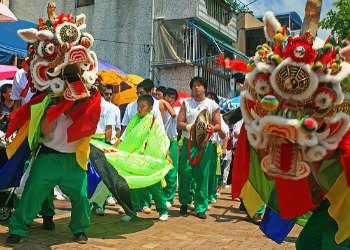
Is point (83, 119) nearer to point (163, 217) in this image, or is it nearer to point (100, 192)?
point (100, 192)

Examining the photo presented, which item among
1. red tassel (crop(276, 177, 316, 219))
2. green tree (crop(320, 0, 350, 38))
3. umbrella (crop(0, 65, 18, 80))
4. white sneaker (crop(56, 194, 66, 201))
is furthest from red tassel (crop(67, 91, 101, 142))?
green tree (crop(320, 0, 350, 38))

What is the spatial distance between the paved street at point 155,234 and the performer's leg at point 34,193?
19cm

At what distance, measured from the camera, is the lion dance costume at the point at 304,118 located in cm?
232

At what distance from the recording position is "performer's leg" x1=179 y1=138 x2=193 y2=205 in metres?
6.32

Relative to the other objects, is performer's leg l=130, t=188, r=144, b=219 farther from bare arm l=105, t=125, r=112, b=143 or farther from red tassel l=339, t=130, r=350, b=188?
red tassel l=339, t=130, r=350, b=188

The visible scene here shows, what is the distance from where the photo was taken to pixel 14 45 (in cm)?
1005

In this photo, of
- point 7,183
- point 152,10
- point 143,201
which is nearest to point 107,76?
point 143,201

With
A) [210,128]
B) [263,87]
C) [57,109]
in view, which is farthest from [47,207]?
[263,87]

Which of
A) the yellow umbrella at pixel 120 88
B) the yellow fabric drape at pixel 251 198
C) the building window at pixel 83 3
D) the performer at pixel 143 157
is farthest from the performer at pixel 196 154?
the building window at pixel 83 3

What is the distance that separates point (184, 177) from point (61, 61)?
2.85m

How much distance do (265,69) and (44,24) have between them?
2467mm

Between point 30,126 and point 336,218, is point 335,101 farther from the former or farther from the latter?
point 30,126

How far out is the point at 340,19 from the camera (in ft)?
47.3

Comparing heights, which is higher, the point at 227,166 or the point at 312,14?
the point at 312,14
